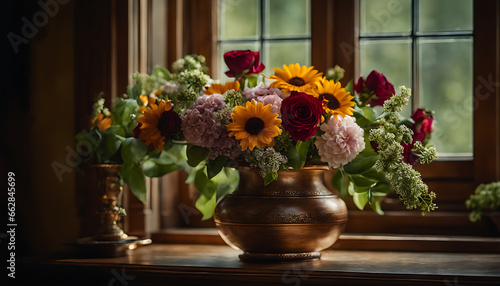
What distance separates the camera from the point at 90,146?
167 cm

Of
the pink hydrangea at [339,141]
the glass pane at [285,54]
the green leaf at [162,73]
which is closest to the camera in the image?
the pink hydrangea at [339,141]

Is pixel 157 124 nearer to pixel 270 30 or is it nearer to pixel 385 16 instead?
pixel 270 30

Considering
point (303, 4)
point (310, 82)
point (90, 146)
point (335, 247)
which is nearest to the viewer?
point (310, 82)

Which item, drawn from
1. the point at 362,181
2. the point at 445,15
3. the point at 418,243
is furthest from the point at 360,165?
the point at 445,15

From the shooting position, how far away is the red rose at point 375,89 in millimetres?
1623

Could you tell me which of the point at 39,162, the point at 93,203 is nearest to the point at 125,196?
the point at 93,203

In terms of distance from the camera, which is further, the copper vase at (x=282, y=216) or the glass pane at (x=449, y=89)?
the glass pane at (x=449, y=89)

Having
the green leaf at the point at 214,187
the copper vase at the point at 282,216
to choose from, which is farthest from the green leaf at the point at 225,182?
the copper vase at the point at 282,216

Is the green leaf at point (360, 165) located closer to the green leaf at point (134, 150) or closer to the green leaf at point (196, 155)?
the green leaf at point (196, 155)

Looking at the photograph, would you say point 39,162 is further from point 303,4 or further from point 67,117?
point 303,4

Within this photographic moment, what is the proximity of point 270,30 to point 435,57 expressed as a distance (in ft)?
1.79

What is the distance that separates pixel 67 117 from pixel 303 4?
0.85m

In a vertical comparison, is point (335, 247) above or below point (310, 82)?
below

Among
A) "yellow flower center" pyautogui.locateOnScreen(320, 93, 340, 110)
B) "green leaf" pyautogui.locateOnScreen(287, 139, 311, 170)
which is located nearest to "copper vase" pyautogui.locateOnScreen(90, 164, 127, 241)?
"green leaf" pyautogui.locateOnScreen(287, 139, 311, 170)
